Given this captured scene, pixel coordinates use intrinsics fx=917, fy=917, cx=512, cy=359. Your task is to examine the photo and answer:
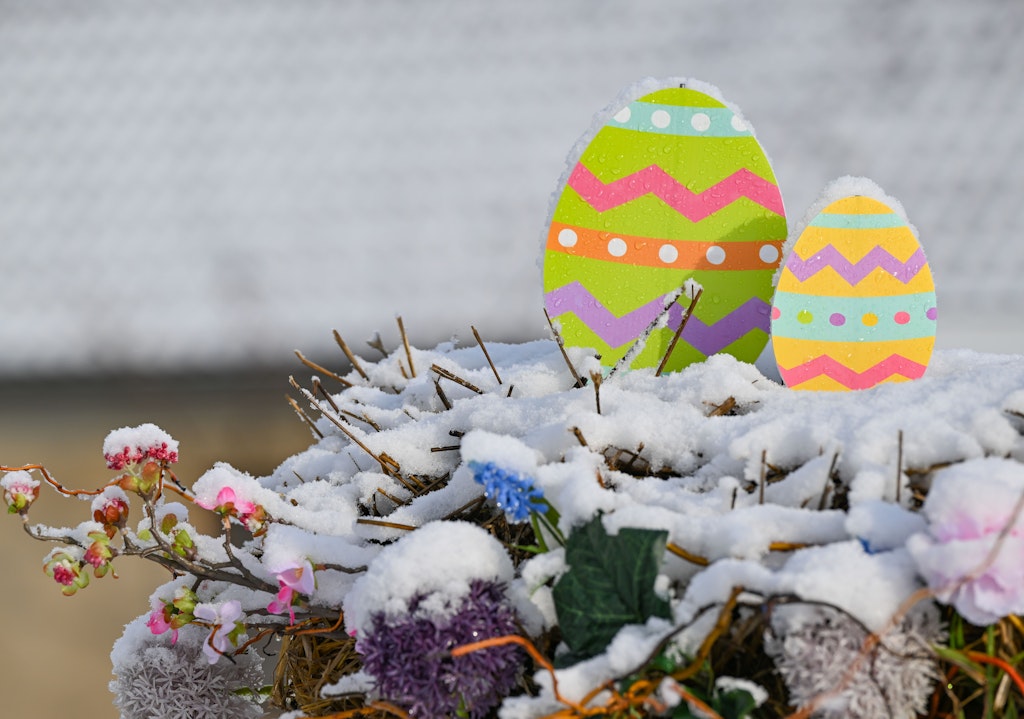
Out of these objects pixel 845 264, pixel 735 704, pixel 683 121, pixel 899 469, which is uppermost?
pixel 683 121

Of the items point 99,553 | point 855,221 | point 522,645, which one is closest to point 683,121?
point 855,221

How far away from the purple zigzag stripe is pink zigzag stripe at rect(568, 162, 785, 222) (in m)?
0.09

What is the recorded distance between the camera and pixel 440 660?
0.57 metres

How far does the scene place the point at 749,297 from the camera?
2.83ft

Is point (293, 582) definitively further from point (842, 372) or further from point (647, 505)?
point (842, 372)

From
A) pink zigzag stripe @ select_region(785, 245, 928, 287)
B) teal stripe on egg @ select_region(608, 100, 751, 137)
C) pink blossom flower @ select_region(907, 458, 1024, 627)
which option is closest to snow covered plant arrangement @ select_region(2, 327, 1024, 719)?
pink blossom flower @ select_region(907, 458, 1024, 627)

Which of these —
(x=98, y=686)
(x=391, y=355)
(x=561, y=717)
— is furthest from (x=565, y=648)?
(x=98, y=686)

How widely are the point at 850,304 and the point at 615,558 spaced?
1.24 feet

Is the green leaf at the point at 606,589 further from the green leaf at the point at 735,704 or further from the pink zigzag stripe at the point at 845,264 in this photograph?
the pink zigzag stripe at the point at 845,264

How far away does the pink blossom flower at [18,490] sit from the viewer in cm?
72

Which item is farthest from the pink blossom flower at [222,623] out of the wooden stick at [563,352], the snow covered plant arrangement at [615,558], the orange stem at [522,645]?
the wooden stick at [563,352]

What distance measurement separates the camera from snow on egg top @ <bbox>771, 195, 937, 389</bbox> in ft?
2.64

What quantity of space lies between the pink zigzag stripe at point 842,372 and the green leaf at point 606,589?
12.0 inches

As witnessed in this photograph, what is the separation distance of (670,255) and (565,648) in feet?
1.32
